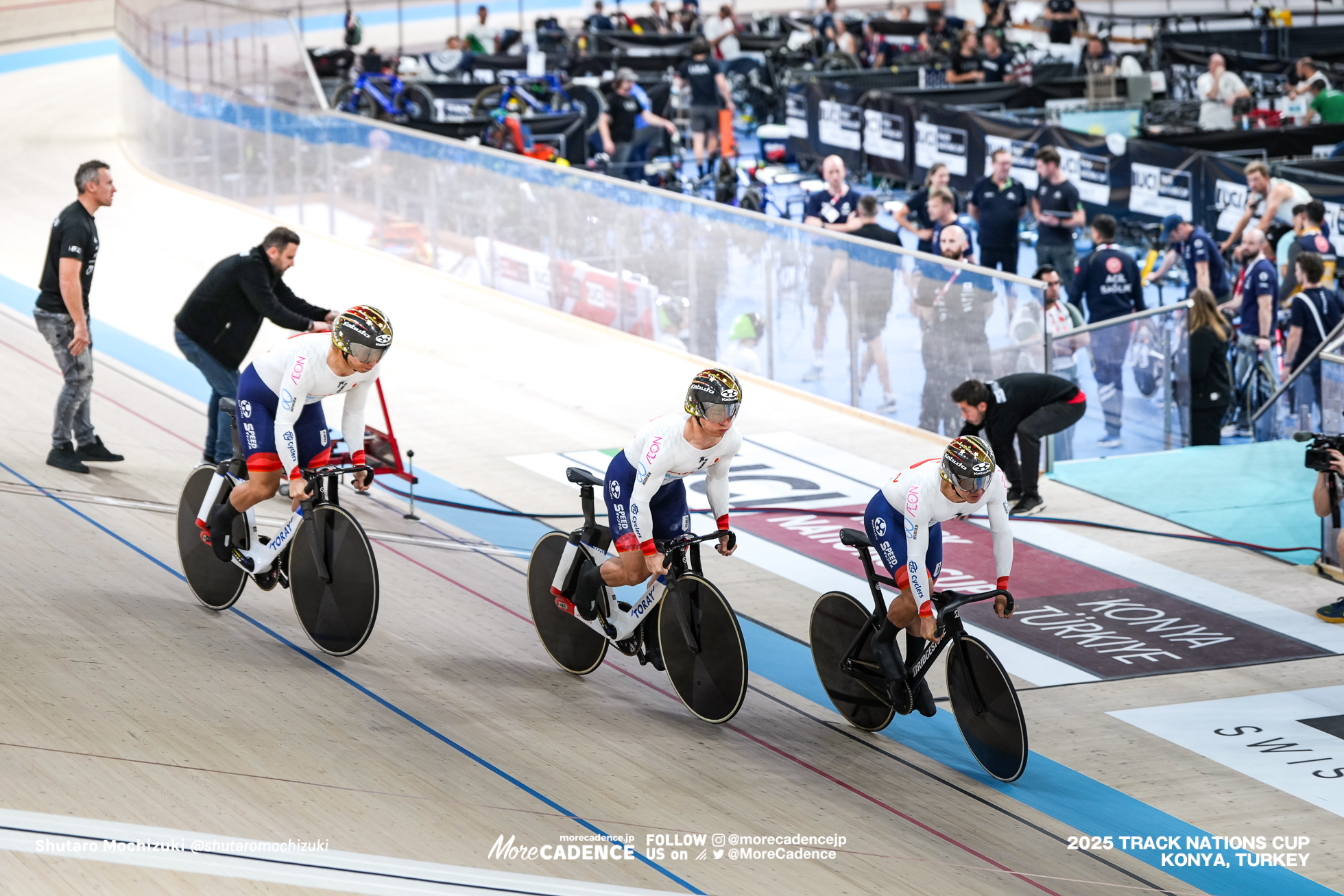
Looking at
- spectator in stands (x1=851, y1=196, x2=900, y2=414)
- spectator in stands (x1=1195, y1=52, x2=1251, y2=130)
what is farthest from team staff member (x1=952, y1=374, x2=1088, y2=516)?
spectator in stands (x1=1195, y1=52, x2=1251, y2=130)

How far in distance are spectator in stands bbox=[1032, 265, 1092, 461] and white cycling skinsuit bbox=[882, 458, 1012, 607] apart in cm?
412

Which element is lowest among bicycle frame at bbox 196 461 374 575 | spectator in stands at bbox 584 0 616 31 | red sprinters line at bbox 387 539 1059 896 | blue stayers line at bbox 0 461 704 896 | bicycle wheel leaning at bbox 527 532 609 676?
red sprinters line at bbox 387 539 1059 896

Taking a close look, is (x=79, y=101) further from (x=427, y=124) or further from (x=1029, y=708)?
(x=1029, y=708)

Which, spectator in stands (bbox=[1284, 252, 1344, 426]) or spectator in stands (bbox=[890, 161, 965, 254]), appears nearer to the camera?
spectator in stands (bbox=[1284, 252, 1344, 426])

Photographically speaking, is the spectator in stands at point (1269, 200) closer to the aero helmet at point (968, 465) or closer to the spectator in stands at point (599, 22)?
the aero helmet at point (968, 465)

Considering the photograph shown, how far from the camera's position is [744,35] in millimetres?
28562

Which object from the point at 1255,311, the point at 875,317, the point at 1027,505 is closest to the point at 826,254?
the point at 875,317

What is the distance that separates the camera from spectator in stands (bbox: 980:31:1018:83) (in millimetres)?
24141

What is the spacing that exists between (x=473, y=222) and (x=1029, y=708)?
→ 30.7ft

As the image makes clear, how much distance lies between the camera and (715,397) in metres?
5.47

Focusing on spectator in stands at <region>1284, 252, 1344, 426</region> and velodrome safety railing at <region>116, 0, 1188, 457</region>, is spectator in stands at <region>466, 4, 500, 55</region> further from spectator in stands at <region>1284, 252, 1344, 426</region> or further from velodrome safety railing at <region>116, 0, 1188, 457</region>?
spectator in stands at <region>1284, 252, 1344, 426</region>

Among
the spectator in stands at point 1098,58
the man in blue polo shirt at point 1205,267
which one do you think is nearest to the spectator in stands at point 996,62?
the spectator in stands at point 1098,58

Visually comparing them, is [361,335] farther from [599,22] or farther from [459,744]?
[599,22]

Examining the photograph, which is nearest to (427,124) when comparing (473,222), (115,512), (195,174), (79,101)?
(195,174)
